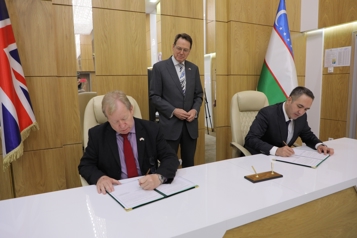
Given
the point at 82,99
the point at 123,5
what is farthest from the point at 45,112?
the point at 123,5

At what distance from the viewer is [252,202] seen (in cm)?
112

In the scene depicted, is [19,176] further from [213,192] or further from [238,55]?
[238,55]

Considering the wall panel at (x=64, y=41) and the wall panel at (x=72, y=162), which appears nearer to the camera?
the wall panel at (x=64, y=41)

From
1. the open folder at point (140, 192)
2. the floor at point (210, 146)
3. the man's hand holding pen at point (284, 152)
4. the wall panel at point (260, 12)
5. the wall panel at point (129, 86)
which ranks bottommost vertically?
the floor at point (210, 146)

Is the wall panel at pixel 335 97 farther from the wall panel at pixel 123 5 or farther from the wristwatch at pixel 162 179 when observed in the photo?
the wristwatch at pixel 162 179

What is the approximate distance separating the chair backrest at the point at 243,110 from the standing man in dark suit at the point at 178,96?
0.37m

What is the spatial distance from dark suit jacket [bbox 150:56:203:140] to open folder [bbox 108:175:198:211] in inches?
44.7

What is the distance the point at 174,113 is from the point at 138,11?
4.22 feet

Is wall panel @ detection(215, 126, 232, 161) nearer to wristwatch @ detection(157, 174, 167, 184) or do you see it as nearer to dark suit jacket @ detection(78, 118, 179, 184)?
dark suit jacket @ detection(78, 118, 179, 184)

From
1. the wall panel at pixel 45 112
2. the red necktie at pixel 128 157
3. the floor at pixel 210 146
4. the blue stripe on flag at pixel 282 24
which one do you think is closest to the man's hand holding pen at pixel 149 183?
the red necktie at pixel 128 157

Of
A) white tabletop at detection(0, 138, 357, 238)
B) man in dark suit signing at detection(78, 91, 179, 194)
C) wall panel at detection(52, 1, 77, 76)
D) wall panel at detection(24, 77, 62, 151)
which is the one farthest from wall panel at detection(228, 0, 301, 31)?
white tabletop at detection(0, 138, 357, 238)

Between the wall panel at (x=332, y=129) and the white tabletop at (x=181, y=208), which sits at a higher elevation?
the white tabletop at (x=181, y=208)

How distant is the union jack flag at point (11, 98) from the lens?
2.07 m

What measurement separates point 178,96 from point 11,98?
1418 mm
